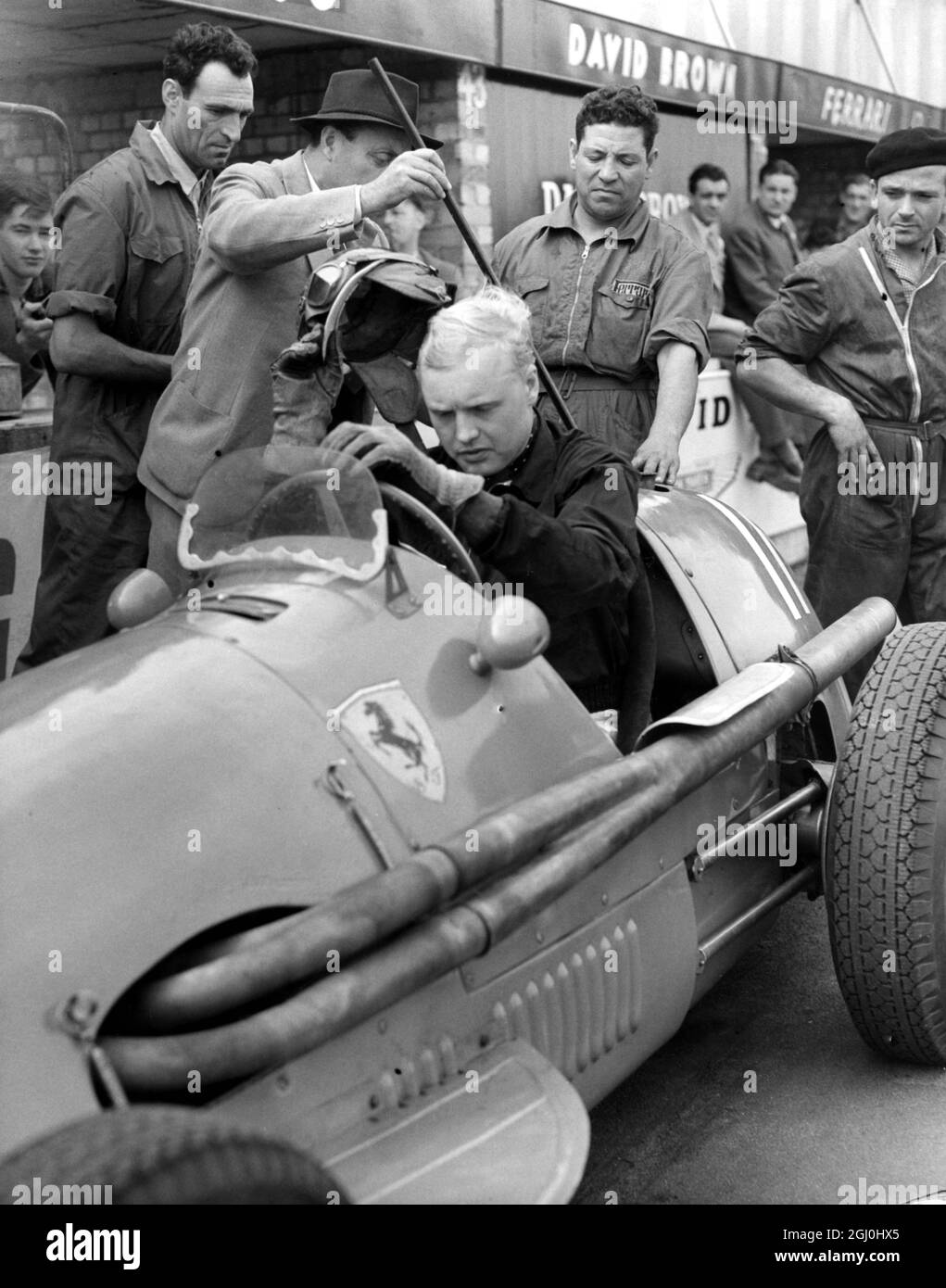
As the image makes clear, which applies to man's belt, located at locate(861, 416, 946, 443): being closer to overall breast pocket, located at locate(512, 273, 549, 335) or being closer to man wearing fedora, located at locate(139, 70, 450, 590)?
overall breast pocket, located at locate(512, 273, 549, 335)

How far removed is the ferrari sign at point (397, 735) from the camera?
7.78 feet

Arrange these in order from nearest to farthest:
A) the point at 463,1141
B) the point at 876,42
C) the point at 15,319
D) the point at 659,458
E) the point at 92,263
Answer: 1. the point at 463,1141
2. the point at 659,458
3. the point at 92,263
4. the point at 15,319
5. the point at 876,42

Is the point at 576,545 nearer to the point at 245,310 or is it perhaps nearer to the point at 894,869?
the point at 894,869

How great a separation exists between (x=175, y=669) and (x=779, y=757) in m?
1.80

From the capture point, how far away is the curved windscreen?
2.62m

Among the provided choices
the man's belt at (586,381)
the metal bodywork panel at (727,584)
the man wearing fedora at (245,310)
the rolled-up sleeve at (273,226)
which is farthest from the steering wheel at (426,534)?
the man's belt at (586,381)

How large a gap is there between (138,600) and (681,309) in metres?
2.38

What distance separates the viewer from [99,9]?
6.95 meters

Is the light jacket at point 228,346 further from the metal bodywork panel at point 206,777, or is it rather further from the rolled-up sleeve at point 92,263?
the metal bodywork panel at point 206,777

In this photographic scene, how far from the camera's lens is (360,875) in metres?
2.23

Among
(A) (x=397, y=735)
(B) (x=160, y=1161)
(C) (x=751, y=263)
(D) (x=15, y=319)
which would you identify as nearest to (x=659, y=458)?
(A) (x=397, y=735)

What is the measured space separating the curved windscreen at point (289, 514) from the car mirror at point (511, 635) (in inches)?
8.8

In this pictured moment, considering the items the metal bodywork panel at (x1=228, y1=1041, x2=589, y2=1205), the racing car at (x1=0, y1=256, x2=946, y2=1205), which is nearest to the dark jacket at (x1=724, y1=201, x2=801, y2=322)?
the racing car at (x1=0, y1=256, x2=946, y2=1205)
